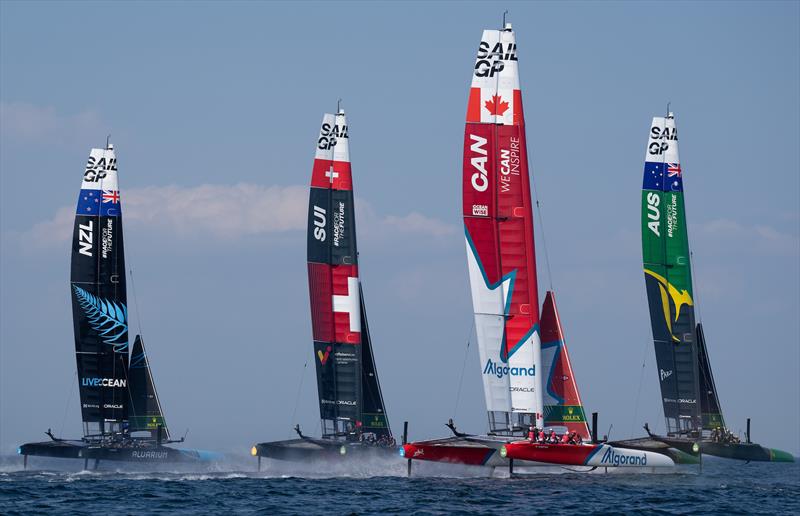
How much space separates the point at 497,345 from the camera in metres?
46.5

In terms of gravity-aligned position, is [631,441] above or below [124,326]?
below

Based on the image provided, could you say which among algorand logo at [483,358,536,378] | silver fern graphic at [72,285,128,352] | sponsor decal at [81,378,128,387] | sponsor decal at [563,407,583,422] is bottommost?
sponsor decal at [563,407,583,422]

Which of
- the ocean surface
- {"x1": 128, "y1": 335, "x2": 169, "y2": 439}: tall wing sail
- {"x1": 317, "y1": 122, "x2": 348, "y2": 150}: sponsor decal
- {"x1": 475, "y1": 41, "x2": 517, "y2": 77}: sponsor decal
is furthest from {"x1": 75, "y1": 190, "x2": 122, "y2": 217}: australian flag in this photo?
{"x1": 475, "y1": 41, "x2": 517, "y2": 77}: sponsor decal

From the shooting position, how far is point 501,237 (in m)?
46.2

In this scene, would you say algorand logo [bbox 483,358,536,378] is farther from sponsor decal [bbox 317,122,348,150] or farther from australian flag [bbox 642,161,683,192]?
australian flag [bbox 642,161,683,192]

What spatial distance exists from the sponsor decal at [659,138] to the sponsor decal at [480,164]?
59.9 ft

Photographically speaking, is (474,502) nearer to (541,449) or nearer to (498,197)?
(541,449)

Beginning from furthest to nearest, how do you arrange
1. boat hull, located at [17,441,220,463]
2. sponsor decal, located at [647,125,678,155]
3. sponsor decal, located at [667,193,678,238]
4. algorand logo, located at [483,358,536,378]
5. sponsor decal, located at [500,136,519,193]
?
sponsor decal, located at [647,125,678,155], sponsor decal, located at [667,193,678,238], boat hull, located at [17,441,220,463], algorand logo, located at [483,358,536,378], sponsor decal, located at [500,136,519,193]

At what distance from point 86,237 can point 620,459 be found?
25.7 metres

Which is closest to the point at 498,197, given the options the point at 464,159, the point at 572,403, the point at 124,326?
the point at 464,159

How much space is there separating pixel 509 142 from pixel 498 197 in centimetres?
190

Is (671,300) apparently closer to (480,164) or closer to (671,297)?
(671,297)

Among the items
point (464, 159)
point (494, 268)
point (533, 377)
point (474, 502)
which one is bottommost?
point (474, 502)

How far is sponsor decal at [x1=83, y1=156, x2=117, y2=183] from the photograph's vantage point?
59.3 meters
